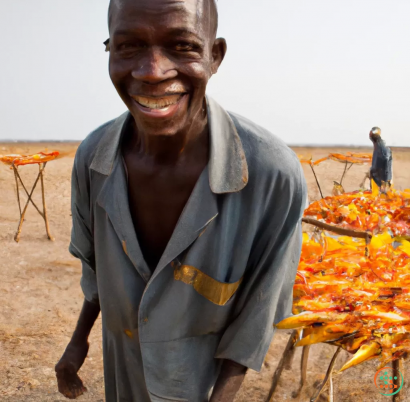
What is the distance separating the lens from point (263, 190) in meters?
1.27

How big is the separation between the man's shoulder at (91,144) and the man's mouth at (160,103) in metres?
0.34

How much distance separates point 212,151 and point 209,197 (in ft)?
0.42

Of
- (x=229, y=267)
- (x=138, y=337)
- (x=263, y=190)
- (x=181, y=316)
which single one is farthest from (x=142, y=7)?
(x=138, y=337)

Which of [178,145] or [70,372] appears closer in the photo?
[178,145]

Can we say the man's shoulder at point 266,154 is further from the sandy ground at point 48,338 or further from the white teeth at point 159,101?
the sandy ground at point 48,338

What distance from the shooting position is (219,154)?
1.30m

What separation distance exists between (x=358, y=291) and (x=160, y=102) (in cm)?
161

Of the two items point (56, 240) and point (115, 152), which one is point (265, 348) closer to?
point (115, 152)

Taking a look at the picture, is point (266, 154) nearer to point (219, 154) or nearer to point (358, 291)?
point (219, 154)

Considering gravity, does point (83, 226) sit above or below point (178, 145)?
below

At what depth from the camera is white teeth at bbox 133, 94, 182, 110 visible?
115 centimetres

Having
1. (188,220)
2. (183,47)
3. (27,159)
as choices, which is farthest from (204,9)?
(27,159)

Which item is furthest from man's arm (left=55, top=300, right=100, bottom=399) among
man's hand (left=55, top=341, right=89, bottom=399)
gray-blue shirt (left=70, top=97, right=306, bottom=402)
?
gray-blue shirt (left=70, top=97, right=306, bottom=402)

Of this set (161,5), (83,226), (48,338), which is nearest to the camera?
(161,5)
